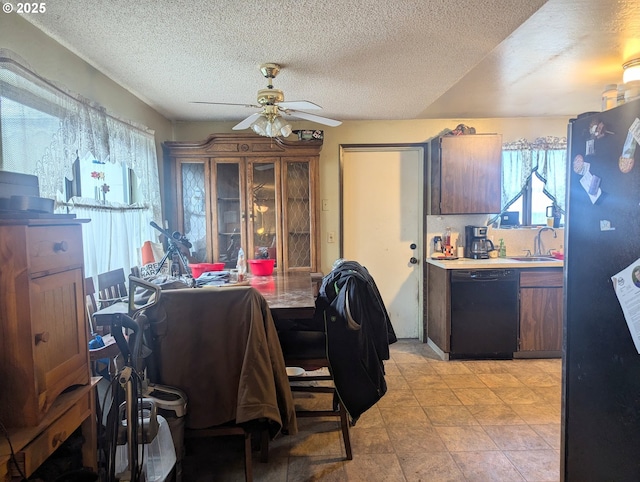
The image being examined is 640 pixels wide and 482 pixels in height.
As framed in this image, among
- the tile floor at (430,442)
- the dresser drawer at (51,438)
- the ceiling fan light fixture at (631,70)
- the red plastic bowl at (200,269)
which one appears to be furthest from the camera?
the red plastic bowl at (200,269)

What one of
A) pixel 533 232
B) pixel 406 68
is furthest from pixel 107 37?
pixel 533 232

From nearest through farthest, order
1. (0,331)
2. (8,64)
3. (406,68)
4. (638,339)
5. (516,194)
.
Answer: (0,331)
(638,339)
(8,64)
(406,68)
(516,194)

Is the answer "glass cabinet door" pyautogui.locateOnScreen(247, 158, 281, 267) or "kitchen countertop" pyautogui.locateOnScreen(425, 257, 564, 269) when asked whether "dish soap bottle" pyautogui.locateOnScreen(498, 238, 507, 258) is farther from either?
"glass cabinet door" pyautogui.locateOnScreen(247, 158, 281, 267)

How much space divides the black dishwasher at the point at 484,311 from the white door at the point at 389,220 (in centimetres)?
64

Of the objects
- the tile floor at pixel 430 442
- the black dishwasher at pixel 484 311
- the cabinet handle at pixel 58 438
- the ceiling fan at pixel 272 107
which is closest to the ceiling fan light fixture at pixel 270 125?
the ceiling fan at pixel 272 107

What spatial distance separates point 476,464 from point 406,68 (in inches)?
94.4

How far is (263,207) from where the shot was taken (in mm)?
3494

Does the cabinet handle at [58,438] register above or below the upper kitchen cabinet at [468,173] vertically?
below

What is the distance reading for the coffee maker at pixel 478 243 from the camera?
144 inches

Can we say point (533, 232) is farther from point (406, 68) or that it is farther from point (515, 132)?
point (406, 68)

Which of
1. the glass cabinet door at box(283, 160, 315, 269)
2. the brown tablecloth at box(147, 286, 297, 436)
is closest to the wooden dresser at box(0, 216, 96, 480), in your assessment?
the brown tablecloth at box(147, 286, 297, 436)

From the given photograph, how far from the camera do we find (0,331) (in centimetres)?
107

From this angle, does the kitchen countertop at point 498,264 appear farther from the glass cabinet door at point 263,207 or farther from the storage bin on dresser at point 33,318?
the storage bin on dresser at point 33,318

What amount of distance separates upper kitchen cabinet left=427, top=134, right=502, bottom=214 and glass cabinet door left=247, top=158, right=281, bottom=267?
1.61 m
